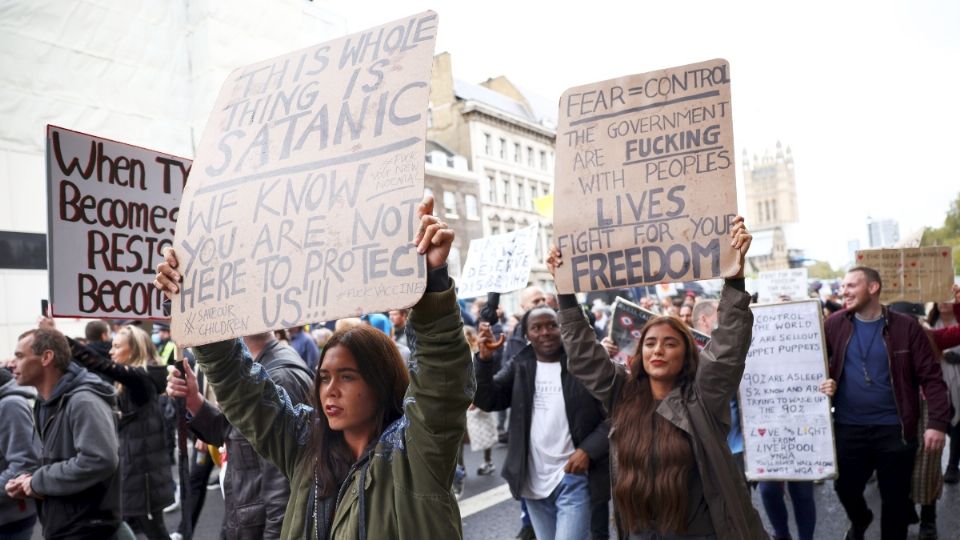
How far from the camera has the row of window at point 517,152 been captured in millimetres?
43094

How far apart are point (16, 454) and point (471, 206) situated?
36731 millimetres

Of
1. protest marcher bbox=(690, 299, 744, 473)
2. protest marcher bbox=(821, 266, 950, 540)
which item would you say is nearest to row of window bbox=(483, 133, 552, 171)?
protest marcher bbox=(690, 299, 744, 473)

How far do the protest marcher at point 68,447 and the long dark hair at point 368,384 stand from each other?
2.18m

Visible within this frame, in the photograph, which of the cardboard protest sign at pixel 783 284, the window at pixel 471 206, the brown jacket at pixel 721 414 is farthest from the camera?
the window at pixel 471 206

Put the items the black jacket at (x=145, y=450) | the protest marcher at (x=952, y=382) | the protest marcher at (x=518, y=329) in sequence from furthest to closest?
the protest marcher at (x=952, y=382)
the protest marcher at (x=518, y=329)
the black jacket at (x=145, y=450)

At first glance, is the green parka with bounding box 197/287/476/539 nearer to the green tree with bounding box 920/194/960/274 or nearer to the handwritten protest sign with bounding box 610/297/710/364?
the handwritten protest sign with bounding box 610/297/710/364

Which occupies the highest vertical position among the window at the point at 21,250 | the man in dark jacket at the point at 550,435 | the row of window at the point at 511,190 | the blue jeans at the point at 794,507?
the row of window at the point at 511,190

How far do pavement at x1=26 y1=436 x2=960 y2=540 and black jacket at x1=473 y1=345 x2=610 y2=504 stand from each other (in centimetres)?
185

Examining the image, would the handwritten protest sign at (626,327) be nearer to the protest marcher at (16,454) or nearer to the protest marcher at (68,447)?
the protest marcher at (68,447)

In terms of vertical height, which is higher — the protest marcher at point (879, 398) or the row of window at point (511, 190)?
the row of window at point (511, 190)

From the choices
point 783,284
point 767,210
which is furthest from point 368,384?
point 767,210

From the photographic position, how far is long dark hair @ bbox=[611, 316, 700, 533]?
122 inches

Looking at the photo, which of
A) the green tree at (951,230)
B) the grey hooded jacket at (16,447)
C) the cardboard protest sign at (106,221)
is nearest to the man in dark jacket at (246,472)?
the cardboard protest sign at (106,221)

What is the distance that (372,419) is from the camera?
2330 millimetres
